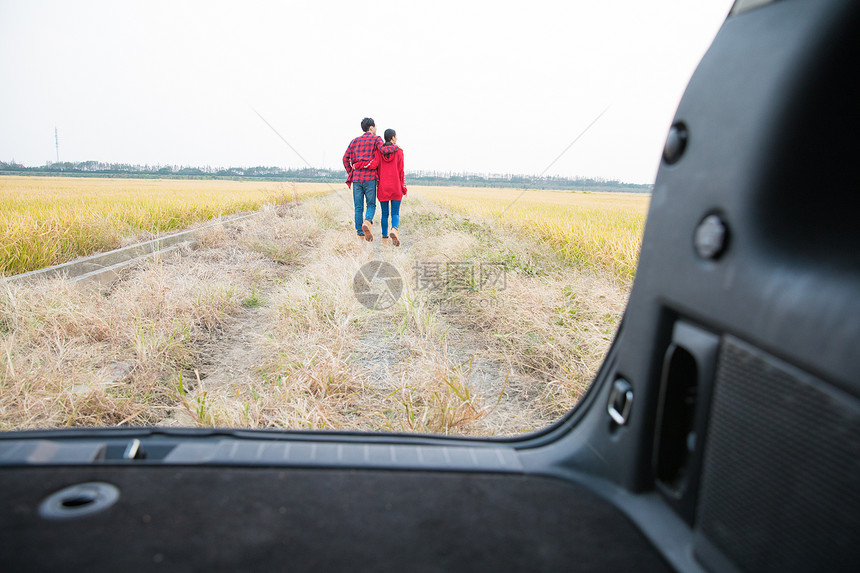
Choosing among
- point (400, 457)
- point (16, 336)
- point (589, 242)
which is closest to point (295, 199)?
point (589, 242)

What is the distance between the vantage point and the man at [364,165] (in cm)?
873

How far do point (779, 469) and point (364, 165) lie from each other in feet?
28.3

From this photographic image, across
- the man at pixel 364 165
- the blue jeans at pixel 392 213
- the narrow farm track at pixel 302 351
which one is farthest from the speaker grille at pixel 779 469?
the blue jeans at pixel 392 213

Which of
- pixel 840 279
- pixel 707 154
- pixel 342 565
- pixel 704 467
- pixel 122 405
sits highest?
pixel 707 154

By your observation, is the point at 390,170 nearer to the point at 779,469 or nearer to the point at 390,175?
the point at 390,175

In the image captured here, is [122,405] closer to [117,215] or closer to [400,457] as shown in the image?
[400,457]

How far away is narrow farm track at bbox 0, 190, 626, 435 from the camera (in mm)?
2602

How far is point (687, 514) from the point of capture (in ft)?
3.18

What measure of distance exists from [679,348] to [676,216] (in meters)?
0.28

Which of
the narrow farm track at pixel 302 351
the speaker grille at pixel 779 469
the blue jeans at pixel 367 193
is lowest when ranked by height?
the narrow farm track at pixel 302 351

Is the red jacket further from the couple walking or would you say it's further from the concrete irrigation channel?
the concrete irrigation channel

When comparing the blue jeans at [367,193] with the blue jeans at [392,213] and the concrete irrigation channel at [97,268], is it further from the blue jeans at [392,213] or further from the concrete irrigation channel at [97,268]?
the concrete irrigation channel at [97,268]
